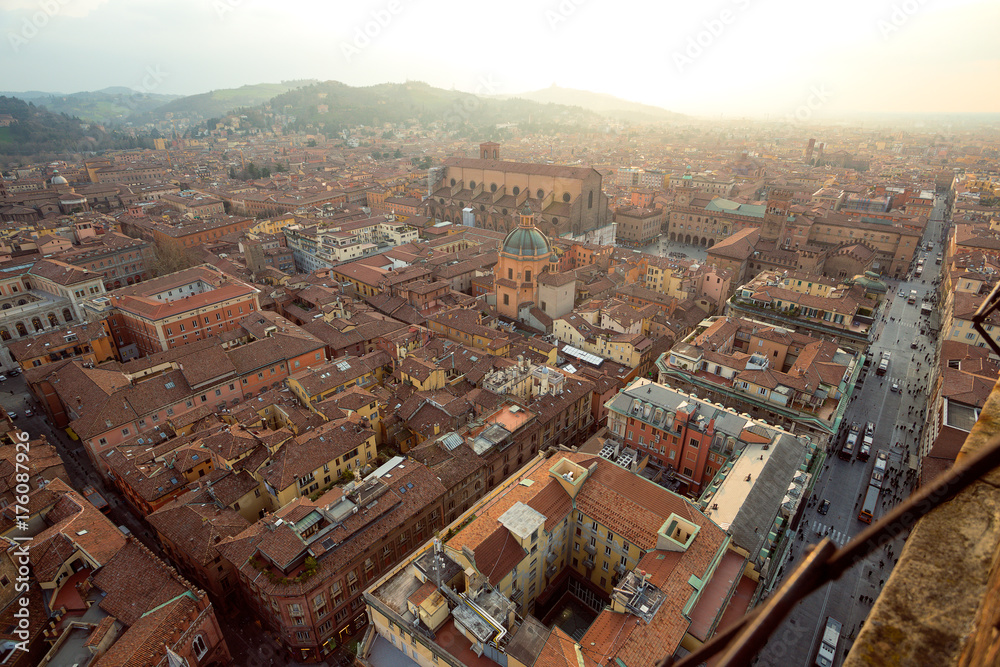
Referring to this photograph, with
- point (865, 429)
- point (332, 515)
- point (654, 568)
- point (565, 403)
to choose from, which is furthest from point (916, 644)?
point (865, 429)

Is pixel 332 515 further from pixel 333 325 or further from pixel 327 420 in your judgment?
pixel 333 325

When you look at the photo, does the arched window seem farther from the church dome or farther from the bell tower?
the bell tower

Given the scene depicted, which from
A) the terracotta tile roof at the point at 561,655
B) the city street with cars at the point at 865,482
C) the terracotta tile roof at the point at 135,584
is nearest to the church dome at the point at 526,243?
the city street with cars at the point at 865,482

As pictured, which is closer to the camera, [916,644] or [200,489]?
[916,644]

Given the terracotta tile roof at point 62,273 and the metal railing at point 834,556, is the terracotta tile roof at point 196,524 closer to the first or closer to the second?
the metal railing at point 834,556

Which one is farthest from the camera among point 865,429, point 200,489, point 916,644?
point 865,429

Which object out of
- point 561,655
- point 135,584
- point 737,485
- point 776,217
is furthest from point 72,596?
point 776,217

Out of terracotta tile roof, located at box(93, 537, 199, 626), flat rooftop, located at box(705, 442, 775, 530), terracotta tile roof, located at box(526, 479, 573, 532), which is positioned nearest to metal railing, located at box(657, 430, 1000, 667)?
terracotta tile roof, located at box(526, 479, 573, 532)
